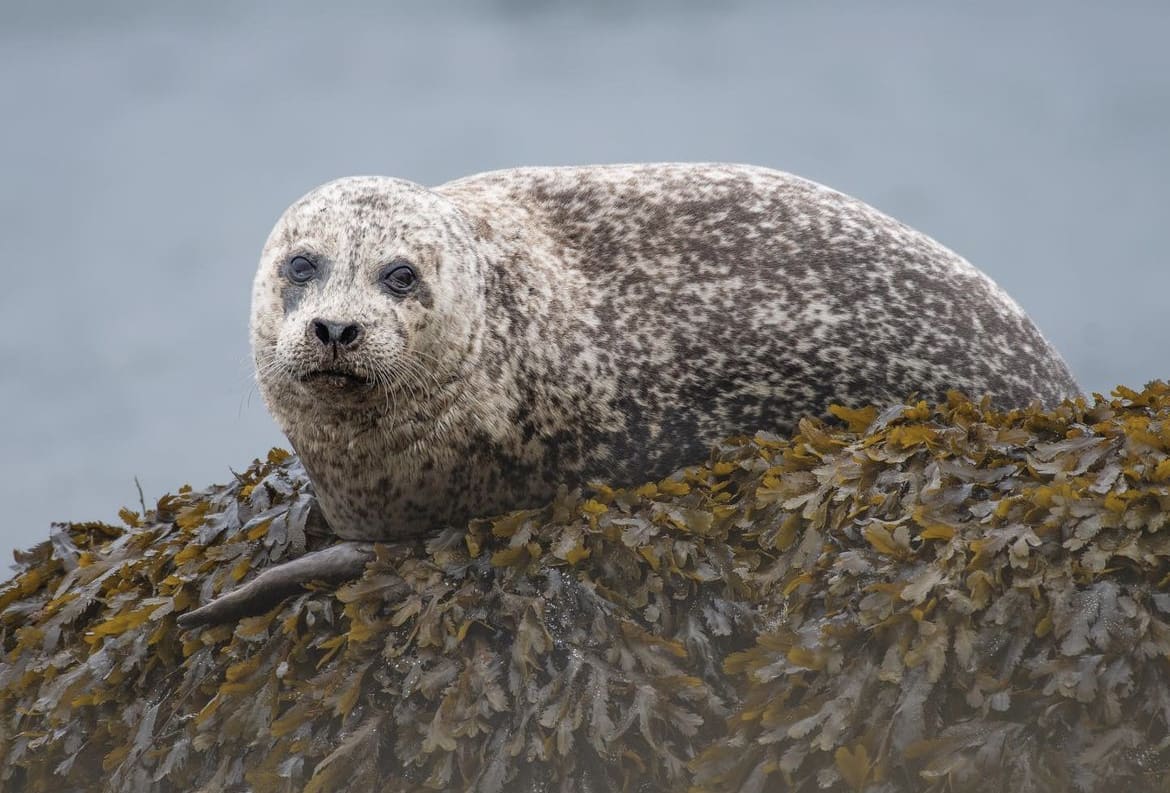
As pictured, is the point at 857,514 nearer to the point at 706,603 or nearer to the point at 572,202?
the point at 706,603

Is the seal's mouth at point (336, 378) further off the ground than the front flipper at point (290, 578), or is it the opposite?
the seal's mouth at point (336, 378)

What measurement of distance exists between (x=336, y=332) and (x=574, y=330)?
128 centimetres

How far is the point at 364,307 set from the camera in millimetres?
5715

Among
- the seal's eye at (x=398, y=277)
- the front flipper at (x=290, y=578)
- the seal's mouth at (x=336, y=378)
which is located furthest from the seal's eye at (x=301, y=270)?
the front flipper at (x=290, y=578)

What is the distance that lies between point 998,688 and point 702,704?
117 cm

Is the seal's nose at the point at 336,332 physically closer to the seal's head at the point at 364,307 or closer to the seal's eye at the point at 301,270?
the seal's head at the point at 364,307

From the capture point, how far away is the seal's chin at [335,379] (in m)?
5.73

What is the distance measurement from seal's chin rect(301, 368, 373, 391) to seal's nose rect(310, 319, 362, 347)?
0.44 ft

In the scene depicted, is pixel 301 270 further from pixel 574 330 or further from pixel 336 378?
pixel 574 330

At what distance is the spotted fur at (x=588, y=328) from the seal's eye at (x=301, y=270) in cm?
4

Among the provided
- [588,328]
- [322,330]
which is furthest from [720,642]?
[322,330]

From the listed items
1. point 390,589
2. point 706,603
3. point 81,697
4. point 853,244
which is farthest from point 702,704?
point 81,697

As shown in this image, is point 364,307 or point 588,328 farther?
point 588,328

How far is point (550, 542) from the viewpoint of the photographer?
6062mm
